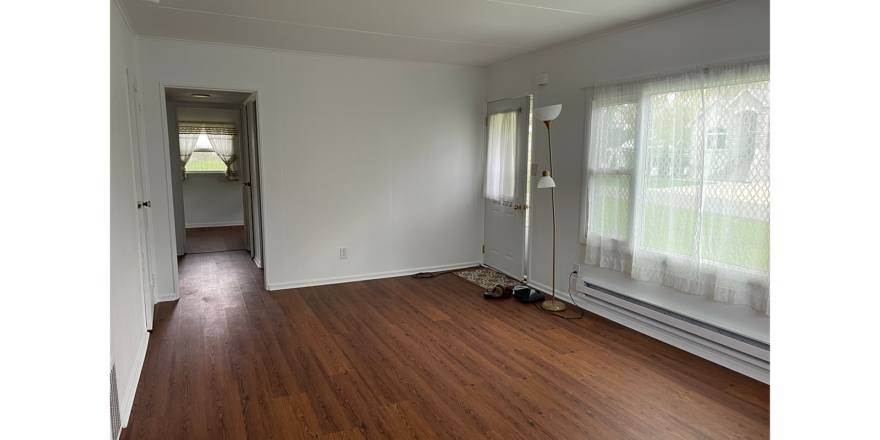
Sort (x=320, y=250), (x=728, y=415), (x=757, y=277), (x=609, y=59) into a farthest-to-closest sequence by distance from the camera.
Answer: (x=320, y=250), (x=609, y=59), (x=757, y=277), (x=728, y=415)

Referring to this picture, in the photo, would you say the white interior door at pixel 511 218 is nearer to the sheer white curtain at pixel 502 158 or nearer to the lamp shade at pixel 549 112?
the sheer white curtain at pixel 502 158

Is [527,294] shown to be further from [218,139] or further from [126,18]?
[218,139]

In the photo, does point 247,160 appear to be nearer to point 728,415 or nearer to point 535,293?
point 535,293

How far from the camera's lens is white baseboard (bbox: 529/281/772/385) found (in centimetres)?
315

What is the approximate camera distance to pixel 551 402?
2824 mm

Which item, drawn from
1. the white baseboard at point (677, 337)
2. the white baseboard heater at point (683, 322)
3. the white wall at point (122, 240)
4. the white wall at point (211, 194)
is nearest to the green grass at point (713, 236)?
the white baseboard heater at point (683, 322)

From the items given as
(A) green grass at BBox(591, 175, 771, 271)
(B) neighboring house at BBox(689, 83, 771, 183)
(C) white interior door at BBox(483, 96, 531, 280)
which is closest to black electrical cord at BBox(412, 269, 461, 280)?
(C) white interior door at BBox(483, 96, 531, 280)

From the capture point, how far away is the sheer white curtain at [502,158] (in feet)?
17.3

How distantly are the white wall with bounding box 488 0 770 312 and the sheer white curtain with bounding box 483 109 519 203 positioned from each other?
279mm

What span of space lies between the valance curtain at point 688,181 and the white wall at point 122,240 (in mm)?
3280

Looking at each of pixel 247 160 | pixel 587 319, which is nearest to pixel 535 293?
pixel 587 319

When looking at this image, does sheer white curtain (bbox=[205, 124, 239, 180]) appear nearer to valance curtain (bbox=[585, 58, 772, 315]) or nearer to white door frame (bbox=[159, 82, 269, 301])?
white door frame (bbox=[159, 82, 269, 301])
